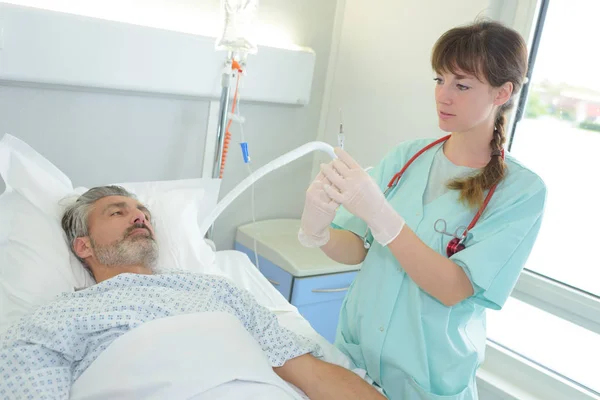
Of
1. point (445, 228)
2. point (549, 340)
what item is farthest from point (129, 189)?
point (549, 340)

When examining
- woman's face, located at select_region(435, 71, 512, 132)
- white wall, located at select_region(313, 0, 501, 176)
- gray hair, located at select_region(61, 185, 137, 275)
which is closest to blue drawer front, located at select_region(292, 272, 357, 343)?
white wall, located at select_region(313, 0, 501, 176)

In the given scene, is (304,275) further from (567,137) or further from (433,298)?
(567,137)

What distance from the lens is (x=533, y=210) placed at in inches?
53.6

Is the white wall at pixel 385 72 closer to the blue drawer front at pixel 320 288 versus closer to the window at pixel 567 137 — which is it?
the window at pixel 567 137

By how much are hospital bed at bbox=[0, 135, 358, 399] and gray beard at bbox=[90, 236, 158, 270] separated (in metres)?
0.11

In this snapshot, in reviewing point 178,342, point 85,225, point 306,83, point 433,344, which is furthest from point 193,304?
point 306,83

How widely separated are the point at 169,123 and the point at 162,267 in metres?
0.70

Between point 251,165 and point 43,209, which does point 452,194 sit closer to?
point 43,209

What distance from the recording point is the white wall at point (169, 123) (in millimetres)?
2039

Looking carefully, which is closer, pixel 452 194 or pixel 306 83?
pixel 452 194

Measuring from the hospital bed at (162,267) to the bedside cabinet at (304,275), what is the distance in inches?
8.1

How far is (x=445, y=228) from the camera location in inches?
56.2

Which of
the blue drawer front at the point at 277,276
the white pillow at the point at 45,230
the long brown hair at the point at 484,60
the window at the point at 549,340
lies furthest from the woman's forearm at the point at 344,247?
the window at the point at 549,340

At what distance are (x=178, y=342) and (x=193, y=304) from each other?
19cm
